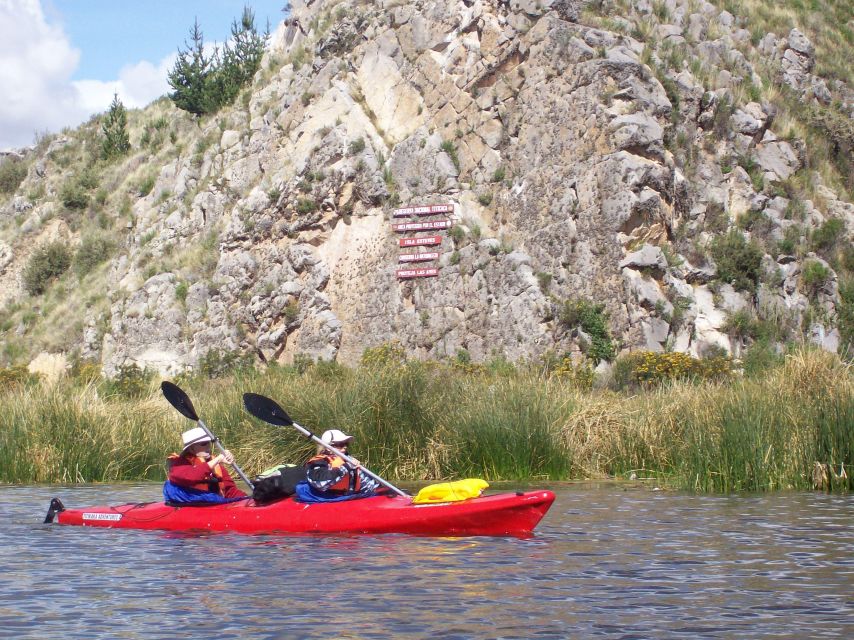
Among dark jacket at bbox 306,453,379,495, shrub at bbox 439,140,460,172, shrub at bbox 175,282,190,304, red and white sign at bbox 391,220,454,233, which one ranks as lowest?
dark jacket at bbox 306,453,379,495

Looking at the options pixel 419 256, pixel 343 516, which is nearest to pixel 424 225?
pixel 419 256

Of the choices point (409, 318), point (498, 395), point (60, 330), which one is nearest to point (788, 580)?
point (498, 395)

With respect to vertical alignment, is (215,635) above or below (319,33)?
below

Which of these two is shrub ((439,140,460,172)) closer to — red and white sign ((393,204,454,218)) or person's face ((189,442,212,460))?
red and white sign ((393,204,454,218))

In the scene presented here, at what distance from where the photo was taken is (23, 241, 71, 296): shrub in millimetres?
45531

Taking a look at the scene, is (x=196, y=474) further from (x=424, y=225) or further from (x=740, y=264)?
(x=740, y=264)

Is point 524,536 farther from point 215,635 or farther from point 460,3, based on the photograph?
point 460,3

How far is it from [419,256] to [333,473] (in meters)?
21.7

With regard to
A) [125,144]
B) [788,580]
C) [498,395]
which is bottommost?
[788,580]

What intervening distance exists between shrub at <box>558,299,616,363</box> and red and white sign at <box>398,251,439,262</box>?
462cm

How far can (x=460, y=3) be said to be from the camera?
36281mm

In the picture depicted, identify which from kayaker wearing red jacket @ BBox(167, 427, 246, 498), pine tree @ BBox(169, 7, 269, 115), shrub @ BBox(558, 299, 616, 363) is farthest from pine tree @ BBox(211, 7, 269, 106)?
kayaker wearing red jacket @ BBox(167, 427, 246, 498)

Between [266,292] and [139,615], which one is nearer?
[139,615]

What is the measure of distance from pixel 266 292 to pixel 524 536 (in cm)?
2393
